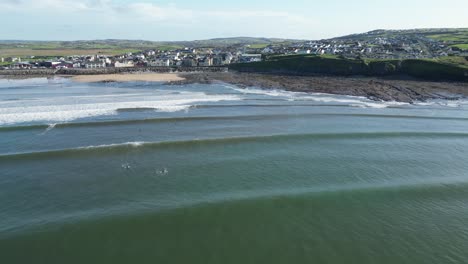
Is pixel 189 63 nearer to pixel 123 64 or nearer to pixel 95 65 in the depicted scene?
pixel 123 64

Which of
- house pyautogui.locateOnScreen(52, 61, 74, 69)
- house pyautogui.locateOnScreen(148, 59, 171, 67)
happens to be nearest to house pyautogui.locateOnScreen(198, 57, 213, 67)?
house pyautogui.locateOnScreen(148, 59, 171, 67)

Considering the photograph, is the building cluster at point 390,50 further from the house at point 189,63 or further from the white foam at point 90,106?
the white foam at point 90,106

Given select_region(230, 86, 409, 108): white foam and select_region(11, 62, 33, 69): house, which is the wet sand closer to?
select_region(230, 86, 409, 108): white foam

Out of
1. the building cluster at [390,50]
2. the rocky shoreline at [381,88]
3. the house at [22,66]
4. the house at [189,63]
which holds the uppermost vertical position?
the building cluster at [390,50]

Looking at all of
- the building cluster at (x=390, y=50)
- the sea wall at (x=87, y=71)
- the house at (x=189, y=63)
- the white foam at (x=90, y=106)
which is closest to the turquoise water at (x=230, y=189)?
the white foam at (x=90, y=106)

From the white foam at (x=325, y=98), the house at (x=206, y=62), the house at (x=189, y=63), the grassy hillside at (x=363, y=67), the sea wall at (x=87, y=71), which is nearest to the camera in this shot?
the white foam at (x=325, y=98)

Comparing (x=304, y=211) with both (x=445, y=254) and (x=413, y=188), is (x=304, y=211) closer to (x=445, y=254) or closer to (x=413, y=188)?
(x=445, y=254)
